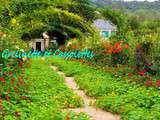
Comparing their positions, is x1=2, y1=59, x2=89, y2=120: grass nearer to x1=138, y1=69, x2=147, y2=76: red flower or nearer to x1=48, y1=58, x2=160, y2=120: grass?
x1=48, y1=58, x2=160, y2=120: grass

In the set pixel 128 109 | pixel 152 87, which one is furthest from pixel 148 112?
pixel 152 87

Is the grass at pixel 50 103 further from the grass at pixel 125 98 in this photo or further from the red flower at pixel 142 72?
the red flower at pixel 142 72

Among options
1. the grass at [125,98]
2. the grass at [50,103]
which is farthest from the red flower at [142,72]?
the grass at [50,103]

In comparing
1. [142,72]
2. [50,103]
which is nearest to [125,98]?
[50,103]

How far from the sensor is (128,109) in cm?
755

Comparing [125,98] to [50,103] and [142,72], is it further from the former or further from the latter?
[142,72]

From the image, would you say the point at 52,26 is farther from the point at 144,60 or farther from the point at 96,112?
the point at 96,112

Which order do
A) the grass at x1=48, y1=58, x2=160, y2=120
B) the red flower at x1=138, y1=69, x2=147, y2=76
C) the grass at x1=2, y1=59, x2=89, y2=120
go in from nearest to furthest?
1. the grass at x1=2, y1=59, x2=89, y2=120
2. the grass at x1=48, y1=58, x2=160, y2=120
3. the red flower at x1=138, y1=69, x2=147, y2=76

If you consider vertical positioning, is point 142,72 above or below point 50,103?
above

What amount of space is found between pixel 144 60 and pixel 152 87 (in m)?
2.93

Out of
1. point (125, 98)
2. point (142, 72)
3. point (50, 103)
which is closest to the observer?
point (50, 103)

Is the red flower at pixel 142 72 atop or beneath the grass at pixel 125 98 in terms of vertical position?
atop

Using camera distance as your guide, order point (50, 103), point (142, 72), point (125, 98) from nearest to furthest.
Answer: point (50, 103)
point (125, 98)
point (142, 72)

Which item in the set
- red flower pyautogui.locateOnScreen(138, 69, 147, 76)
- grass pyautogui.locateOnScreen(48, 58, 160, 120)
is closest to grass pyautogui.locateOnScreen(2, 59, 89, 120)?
grass pyautogui.locateOnScreen(48, 58, 160, 120)
